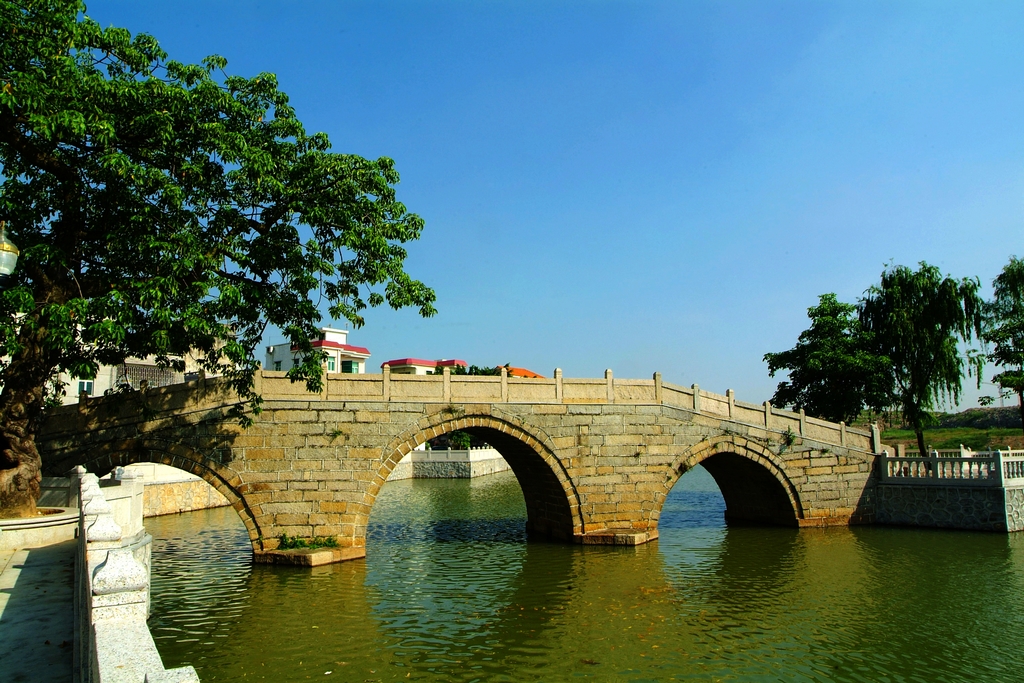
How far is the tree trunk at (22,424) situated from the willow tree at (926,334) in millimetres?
24422

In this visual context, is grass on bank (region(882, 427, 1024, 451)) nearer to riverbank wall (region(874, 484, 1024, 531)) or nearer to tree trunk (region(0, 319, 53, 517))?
riverbank wall (region(874, 484, 1024, 531))

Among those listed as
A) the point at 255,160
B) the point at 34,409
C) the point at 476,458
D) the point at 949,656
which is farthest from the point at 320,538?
the point at 476,458

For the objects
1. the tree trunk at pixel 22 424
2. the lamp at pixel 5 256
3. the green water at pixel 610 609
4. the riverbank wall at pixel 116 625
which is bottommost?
the green water at pixel 610 609

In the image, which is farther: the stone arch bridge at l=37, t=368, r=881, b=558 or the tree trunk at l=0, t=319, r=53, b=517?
Answer: the stone arch bridge at l=37, t=368, r=881, b=558

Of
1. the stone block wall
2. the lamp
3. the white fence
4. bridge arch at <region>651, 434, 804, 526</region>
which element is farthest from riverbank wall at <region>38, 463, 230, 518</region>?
the white fence

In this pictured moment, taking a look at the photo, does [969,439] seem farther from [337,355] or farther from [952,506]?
[337,355]

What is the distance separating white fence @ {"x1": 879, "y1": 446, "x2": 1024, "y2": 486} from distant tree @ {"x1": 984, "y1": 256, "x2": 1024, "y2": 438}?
11.6 ft

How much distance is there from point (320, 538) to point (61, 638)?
Result: 9.25 meters

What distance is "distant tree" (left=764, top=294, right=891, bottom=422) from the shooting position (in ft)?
80.6

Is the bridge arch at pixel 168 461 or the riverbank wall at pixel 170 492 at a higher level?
the bridge arch at pixel 168 461

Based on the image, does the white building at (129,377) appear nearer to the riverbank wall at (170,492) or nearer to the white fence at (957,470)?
the riverbank wall at (170,492)

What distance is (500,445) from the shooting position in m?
18.9

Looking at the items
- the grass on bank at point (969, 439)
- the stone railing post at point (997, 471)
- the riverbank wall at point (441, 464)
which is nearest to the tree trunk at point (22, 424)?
the stone railing post at point (997, 471)

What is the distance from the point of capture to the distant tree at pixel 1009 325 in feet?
74.7
